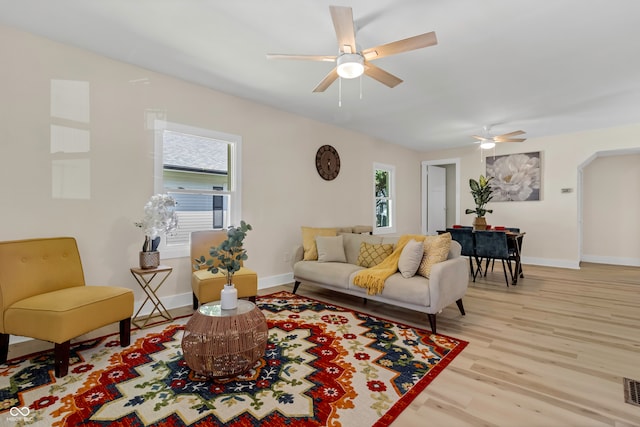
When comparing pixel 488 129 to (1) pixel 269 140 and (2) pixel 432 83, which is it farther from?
(1) pixel 269 140

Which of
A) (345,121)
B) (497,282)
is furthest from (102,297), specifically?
(497,282)

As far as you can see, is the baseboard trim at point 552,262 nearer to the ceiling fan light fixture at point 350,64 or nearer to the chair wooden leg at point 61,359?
the ceiling fan light fixture at point 350,64

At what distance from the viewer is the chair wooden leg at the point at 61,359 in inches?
83.4

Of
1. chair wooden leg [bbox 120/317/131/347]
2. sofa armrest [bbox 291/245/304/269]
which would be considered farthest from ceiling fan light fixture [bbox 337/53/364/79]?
chair wooden leg [bbox 120/317/131/347]

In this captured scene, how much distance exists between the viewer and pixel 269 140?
4664 mm

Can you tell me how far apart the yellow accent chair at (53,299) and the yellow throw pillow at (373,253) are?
246 centimetres

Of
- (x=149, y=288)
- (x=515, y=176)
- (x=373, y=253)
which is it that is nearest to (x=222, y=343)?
(x=149, y=288)

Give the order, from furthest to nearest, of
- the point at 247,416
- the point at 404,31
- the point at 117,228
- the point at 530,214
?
1. the point at 530,214
2. the point at 117,228
3. the point at 404,31
4. the point at 247,416

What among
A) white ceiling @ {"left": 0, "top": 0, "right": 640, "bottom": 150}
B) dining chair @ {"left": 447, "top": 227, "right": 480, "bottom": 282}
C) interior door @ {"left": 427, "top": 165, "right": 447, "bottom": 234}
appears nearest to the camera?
white ceiling @ {"left": 0, "top": 0, "right": 640, "bottom": 150}

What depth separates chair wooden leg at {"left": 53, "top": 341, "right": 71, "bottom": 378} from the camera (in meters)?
2.12

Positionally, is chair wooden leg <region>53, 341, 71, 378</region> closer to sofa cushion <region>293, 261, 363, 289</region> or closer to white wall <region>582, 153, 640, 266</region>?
sofa cushion <region>293, 261, 363, 289</region>

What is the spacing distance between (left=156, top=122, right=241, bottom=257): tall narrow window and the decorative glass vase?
0.42m

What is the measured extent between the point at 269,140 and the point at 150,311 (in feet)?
8.93

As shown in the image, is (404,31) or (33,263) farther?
(404,31)
